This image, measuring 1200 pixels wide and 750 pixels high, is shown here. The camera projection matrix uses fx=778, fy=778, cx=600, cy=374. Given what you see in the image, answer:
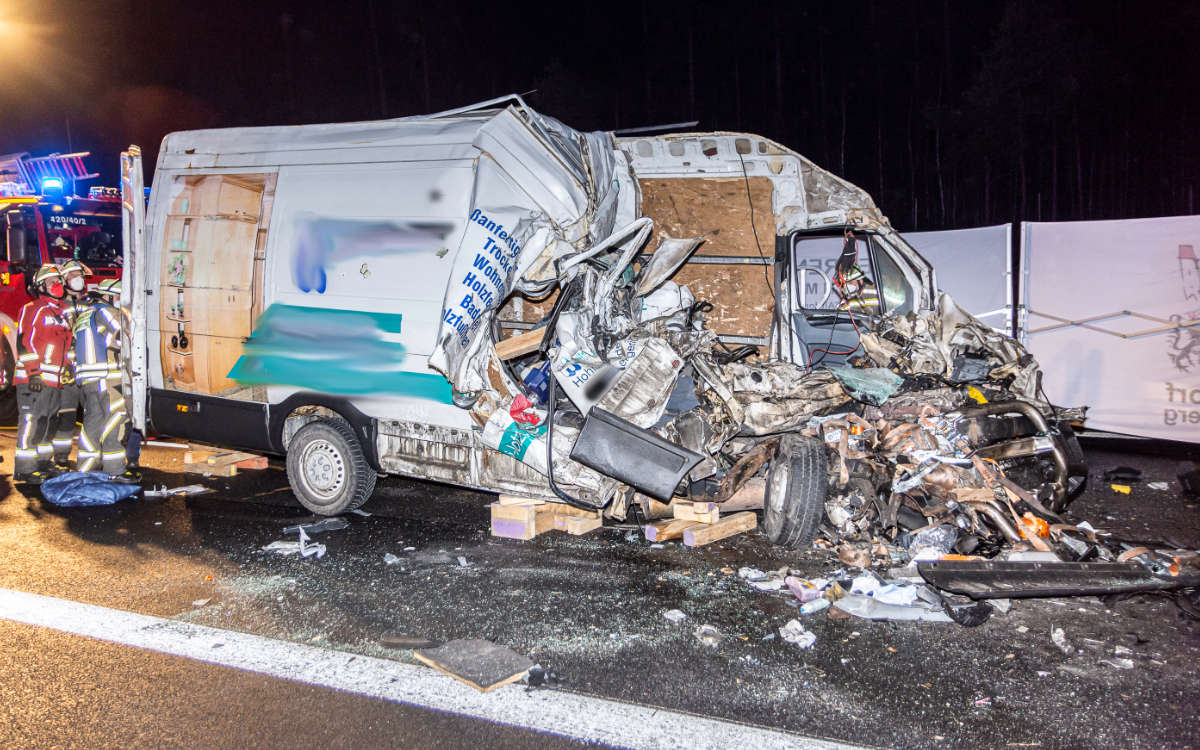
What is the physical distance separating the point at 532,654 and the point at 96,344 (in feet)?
18.8

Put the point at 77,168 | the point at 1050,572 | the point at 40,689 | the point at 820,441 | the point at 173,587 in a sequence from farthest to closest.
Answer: the point at 77,168
the point at 820,441
the point at 173,587
the point at 1050,572
the point at 40,689

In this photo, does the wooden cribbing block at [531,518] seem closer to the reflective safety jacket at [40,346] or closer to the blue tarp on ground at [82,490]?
the blue tarp on ground at [82,490]

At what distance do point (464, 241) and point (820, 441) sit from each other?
261 centimetres

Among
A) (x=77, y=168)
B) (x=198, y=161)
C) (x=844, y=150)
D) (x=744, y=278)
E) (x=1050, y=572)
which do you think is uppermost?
(x=844, y=150)

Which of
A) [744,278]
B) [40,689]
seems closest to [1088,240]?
[744,278]

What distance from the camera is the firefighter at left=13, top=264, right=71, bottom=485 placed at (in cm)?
702

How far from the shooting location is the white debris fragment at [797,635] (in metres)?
3.76

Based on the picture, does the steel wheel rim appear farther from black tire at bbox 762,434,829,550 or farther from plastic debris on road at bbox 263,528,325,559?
black tire at bbox 762,434,829,550

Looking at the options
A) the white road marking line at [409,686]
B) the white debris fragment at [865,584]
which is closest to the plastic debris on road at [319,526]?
the white road marking line at [409,686]

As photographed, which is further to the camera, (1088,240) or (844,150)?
(844,150)

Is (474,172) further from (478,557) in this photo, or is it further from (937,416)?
(937,416)

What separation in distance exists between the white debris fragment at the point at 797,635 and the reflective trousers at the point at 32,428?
685 cm

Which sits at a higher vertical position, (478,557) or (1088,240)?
(1088,240)

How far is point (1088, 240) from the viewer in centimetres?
802
